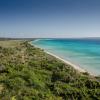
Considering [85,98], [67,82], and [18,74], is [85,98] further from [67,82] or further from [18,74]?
[18,74]

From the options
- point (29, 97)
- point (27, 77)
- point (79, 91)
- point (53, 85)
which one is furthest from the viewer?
point (27, 77)

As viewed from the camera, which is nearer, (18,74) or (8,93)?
(8,93)

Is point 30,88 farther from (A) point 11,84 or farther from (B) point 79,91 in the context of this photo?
(B) point 79,91

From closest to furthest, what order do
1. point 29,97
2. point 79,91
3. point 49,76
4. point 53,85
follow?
point 29,97, point 79,91, point 53,85, point 49,76

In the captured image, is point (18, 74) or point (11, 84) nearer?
point (11, 84)

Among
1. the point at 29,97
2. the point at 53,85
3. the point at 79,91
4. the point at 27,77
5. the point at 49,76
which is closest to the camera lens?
the point at 29,97

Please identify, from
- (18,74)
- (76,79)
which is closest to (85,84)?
(76,79)

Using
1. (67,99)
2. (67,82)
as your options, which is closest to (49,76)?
(67,82)

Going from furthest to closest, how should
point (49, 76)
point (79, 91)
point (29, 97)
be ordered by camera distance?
point (49, 76)
point (79, 91)
point (29, 97)

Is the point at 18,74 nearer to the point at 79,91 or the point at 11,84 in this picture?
the point at 11,84
